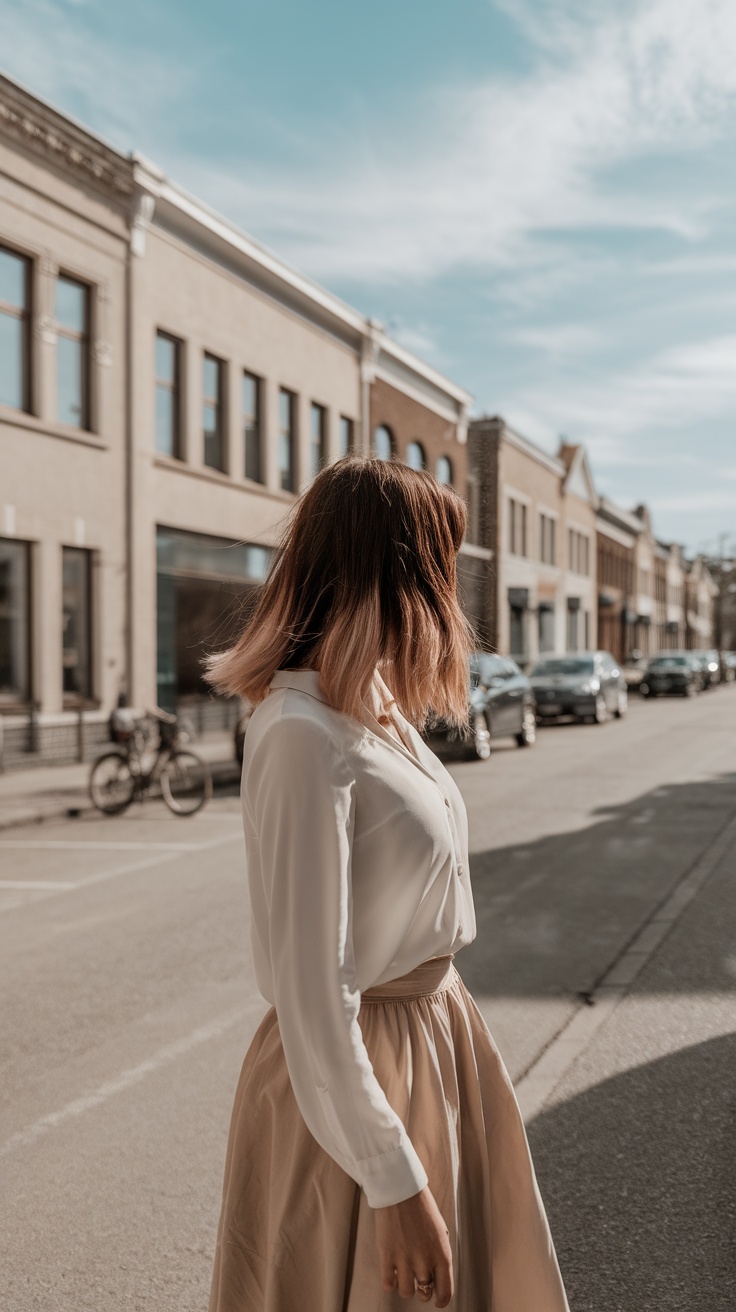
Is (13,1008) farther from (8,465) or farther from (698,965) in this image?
(8,465)

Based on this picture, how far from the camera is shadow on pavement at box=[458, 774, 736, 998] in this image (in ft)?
20.7

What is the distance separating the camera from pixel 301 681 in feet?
6.09

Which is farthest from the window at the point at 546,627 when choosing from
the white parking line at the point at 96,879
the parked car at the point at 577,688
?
the white parking line at the point at 96,879

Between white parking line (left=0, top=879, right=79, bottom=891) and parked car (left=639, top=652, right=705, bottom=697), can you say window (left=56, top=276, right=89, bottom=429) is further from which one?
parked car (left=639, top=652, right=705, bottom=697)

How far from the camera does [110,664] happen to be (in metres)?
19.2

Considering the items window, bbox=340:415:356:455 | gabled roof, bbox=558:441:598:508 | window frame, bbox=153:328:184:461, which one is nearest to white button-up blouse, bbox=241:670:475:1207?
window frame, bbox=153:328:184:461

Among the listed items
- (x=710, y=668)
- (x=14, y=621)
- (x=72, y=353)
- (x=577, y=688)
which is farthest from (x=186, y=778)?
(x=710, y=668)

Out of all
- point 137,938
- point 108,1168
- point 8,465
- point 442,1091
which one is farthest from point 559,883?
point 8,465

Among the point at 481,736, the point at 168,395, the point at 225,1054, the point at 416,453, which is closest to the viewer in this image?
the point at 225,1054

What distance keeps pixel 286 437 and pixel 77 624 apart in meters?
8.43

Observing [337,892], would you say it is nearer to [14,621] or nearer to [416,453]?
[14,621]

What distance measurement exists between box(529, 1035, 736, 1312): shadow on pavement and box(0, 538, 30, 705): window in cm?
1387

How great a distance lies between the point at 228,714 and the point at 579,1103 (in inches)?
738

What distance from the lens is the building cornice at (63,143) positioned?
17.2 metres
